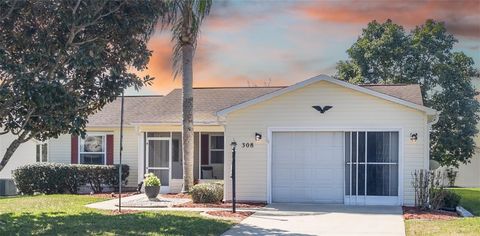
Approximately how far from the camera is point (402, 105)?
1595 cm

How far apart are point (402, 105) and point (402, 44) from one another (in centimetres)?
1435

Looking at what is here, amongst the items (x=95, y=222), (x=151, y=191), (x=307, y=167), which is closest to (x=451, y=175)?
(x=307, y=167)

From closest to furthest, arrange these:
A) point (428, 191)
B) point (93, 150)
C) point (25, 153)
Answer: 1. point (428, 191)
2. point (93, 150)
3. point (25, 153)

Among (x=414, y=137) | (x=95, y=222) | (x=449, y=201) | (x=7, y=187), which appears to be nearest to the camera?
(x=95, y=222)

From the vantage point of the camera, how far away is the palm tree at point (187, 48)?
18656 mm

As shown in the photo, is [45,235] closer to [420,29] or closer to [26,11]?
[26,11]

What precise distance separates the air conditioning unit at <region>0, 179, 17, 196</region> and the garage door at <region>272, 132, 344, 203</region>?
36.8 feet

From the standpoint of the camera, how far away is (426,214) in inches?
563

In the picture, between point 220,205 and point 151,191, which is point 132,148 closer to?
point 151,191

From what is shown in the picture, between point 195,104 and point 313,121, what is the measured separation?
691cm

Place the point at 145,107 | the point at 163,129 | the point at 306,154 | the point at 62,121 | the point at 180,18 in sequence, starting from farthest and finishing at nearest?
the point at 145,107 → the point at 163,129 → the point at 180,18 → the point at 306,154 → the point at 62,121

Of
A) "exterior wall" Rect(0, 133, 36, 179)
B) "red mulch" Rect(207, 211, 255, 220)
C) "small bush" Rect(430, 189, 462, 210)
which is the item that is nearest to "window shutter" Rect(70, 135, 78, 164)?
"exterior wall" Rect(0, 133, 36, 179)

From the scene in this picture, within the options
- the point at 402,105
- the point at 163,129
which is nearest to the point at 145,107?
the point at 163,129

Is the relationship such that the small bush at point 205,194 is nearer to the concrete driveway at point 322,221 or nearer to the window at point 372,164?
the concrete driveway at point 322,221
